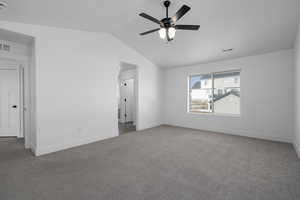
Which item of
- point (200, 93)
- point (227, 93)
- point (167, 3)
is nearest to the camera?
point (167, 3)

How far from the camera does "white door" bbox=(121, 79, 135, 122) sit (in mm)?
6828

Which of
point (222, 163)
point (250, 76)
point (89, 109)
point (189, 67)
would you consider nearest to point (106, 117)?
point (89, 109)

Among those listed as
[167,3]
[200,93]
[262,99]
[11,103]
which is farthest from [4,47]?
[262,99]

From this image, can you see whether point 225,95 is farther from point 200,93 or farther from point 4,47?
point 4,47

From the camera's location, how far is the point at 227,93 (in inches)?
190

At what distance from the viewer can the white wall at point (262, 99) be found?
12.4 feet

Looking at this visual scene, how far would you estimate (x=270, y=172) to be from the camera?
2.26 m

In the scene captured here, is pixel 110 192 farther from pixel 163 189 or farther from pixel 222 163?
pixel 222 163

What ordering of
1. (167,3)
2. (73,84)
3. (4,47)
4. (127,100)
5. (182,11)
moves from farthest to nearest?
(127,100) → (73,84) → (4,47) → (167,3) → (182,11)

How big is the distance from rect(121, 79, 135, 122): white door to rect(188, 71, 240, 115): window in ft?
→ 9.10

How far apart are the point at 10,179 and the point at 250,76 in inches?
231

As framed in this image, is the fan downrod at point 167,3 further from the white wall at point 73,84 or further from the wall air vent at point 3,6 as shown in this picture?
the wall air vent at point 3,6

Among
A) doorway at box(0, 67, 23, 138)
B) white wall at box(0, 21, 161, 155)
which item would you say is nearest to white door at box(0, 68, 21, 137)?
doorway at box(0, 67, 23, 138)

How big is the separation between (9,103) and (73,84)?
263cm
